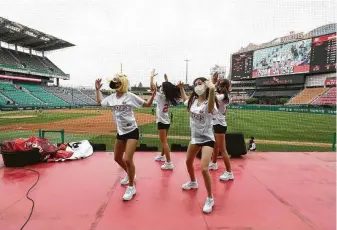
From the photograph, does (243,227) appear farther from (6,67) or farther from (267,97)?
(267,97)

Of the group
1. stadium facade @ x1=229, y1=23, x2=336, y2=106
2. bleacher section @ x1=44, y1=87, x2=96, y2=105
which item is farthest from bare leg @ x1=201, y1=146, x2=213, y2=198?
bleacher section @ x1=44, y1=87, x2=96, y2=105

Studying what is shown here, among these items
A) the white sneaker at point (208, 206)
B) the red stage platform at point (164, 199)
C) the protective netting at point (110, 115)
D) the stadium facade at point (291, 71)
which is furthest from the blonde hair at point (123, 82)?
Result: the stadium facade at point (291, 71)

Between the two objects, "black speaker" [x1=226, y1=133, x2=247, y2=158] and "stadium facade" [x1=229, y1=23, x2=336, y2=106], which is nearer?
"black speaker" [x1=226, y1=133, x2=247, y2=158]

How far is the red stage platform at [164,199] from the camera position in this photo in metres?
3.33

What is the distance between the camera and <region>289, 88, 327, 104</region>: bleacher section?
1887 inches

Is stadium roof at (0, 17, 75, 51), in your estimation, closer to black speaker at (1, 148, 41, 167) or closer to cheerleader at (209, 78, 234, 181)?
black speaker at (1, 148, 41, 167)

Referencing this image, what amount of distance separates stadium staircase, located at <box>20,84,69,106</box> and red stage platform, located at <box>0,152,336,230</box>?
43426 millimetres

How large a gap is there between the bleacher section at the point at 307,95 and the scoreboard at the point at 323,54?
373 cm

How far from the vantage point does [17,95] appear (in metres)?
41.2

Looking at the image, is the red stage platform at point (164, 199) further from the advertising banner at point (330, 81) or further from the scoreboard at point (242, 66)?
the scoreboard at point (242, 66)

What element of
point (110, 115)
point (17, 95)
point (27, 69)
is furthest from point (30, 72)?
point (110, 115)

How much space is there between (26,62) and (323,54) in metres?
57.0

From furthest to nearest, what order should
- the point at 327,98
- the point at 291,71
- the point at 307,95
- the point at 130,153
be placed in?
the point at 291,71 → the point at 307,95 → the point at 327,98 → the point at 130,153

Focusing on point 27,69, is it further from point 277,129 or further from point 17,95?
point 277,129
